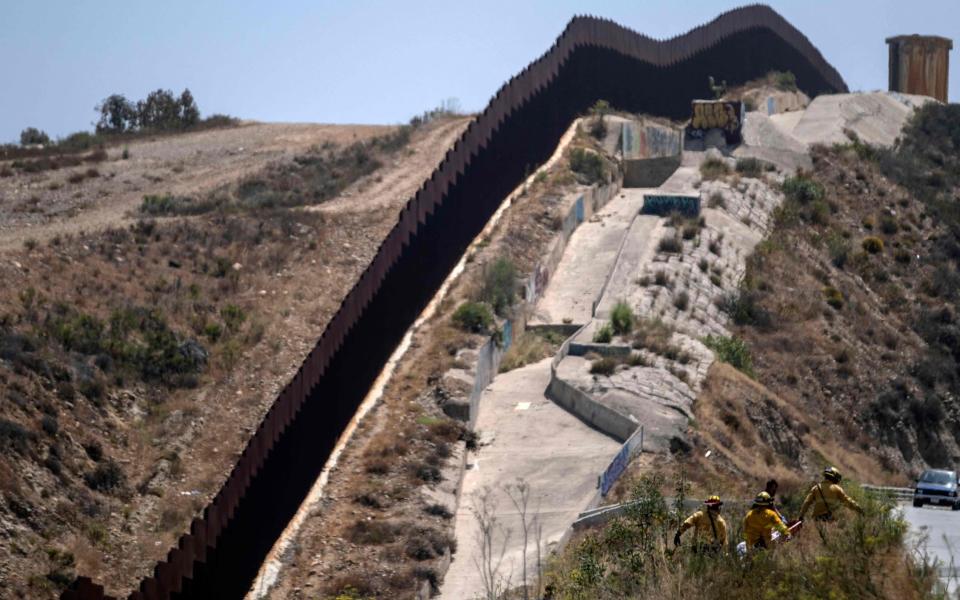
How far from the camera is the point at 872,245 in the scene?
50.1 metres

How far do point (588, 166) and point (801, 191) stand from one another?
7.50 m

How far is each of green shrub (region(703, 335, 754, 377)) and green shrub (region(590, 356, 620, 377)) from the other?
3.88m

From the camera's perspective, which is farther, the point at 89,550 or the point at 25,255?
the point at 25,255

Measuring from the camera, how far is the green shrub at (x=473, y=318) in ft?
118

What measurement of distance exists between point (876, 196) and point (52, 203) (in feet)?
86.9

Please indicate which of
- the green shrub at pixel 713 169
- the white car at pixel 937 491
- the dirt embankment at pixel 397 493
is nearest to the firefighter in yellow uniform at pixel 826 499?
the dirt embankment at pixel 397 493

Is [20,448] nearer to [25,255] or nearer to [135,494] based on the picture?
[135,494]

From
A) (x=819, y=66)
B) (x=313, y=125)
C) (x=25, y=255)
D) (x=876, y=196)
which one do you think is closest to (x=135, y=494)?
(x=25, y=255)

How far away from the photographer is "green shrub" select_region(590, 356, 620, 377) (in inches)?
1340

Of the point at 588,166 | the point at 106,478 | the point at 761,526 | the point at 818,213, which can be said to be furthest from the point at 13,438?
the point at 818,213

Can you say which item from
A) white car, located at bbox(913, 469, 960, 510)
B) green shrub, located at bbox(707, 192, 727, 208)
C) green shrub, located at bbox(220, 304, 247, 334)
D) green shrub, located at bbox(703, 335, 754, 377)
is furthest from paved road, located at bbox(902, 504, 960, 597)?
green shrub, located at bbox(707, 192, 727, 208)

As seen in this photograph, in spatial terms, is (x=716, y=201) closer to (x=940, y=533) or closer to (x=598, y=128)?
(x=598, y=128)

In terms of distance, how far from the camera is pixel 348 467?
97.7 ft

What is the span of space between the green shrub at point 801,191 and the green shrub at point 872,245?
2.56 metres
